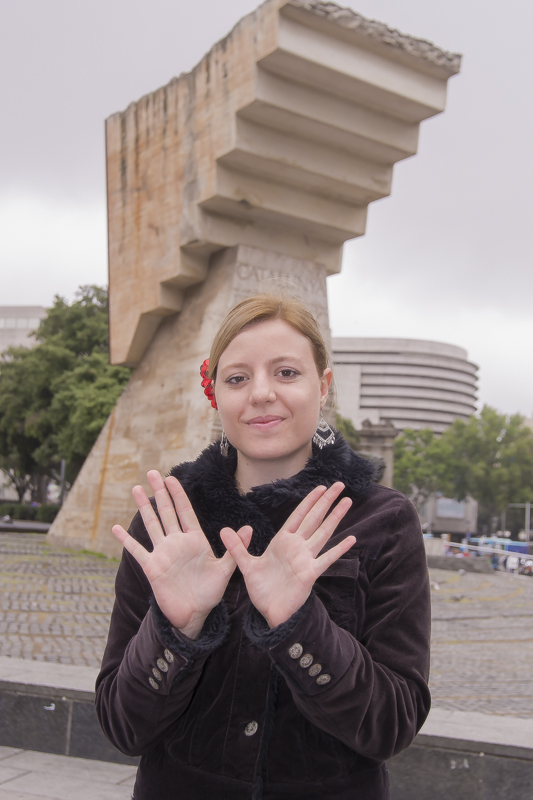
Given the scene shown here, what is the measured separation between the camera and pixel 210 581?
5.06ft

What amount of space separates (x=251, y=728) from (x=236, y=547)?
0.42m

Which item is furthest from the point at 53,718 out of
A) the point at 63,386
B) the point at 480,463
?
the point at 480,463

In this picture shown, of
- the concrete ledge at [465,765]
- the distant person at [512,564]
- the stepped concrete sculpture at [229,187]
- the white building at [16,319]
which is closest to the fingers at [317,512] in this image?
the concrete ledge at [465,765]

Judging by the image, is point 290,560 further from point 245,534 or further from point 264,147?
point 264,147

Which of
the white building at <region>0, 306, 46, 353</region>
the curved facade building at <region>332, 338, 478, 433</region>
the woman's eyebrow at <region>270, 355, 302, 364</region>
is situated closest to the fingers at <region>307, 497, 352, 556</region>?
the woman's eyebrow at <region>270, 355, 302, 364</region>

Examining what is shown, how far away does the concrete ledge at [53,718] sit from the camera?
4031mm

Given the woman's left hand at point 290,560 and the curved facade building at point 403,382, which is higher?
the curved facade building at point 403,382

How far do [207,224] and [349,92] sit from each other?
314cm

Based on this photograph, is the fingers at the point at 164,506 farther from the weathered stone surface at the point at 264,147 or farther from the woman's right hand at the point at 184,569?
the weathered stone surface at the point at 264,147

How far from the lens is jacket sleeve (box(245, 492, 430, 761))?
4.77 feet

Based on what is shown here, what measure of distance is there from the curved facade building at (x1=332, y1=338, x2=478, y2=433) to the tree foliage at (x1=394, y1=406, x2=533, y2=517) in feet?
144

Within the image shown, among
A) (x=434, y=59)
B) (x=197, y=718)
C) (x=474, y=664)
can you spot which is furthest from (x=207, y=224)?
(x=197, y=718)

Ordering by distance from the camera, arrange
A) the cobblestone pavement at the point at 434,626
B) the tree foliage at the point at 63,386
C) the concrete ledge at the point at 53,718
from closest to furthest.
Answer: the concrete ledge at the point at 53,718, the cobblestone pavement at the point at 434,626, the tree foliage at the point at 63,386

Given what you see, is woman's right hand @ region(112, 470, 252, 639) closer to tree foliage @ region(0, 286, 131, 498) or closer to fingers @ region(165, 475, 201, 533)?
fingers @ region(165, 475, 201, 533)
